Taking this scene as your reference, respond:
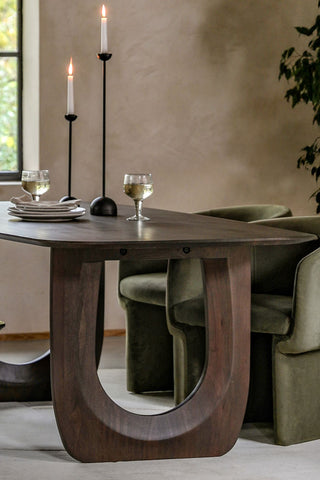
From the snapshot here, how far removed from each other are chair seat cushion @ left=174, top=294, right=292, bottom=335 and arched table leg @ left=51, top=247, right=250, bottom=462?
0.17 metres

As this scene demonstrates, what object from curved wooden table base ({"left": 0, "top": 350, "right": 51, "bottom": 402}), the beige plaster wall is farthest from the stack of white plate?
the beige plaster wall

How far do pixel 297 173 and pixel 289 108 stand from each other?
14.5 inches

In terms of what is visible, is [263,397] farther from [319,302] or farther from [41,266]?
[41,266]

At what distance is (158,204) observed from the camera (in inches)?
207

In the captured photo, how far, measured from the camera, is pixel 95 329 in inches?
124

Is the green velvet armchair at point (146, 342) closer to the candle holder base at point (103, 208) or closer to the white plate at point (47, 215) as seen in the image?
the candle holder base at point (103, 208)

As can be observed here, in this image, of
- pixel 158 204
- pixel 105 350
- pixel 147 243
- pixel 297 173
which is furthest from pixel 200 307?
pixel 297 173

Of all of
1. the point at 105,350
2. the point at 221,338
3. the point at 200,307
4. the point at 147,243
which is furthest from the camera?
the point at 105,350

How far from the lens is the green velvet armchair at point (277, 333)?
130 inches

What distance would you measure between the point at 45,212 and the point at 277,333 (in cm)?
91

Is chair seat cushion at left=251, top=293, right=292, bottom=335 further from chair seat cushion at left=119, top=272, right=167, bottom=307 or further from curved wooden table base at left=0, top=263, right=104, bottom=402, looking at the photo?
curved wooden table base at left=0, top=263, right=104, bottom=402

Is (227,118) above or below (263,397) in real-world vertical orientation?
above

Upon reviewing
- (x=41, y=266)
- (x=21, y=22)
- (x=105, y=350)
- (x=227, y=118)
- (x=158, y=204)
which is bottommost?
(x=105, y=350)

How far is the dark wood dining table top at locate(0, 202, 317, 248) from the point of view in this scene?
2834 millimetres
